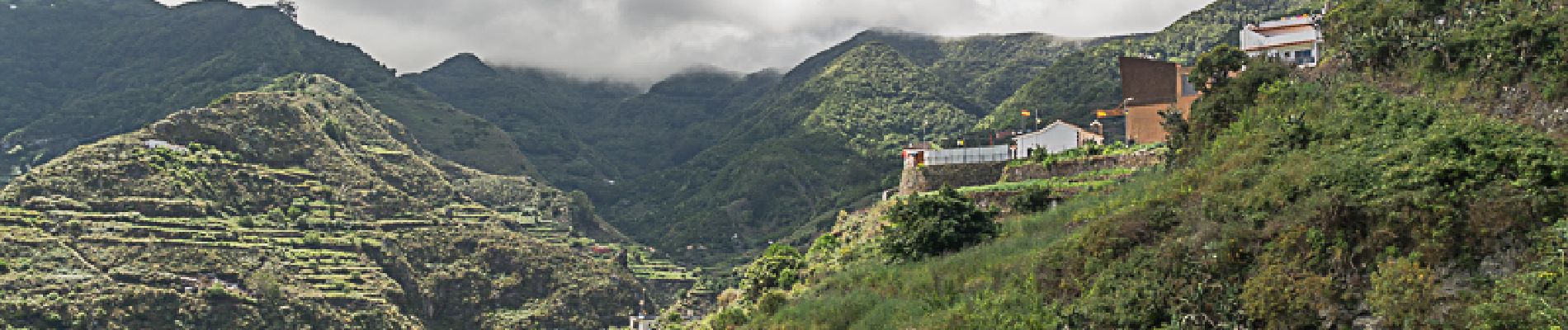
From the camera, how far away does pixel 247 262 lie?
91.0m

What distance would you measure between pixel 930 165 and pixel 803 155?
9545cm

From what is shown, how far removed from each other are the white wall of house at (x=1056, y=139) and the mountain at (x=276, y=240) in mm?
59573

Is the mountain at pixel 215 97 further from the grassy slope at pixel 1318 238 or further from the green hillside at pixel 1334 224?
the grassy slope at pixel 1318 238

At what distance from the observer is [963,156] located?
46.9 m

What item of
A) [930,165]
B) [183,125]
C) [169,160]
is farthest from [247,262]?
[930,165]

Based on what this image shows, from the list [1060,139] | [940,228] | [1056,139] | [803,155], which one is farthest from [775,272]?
[803,155]

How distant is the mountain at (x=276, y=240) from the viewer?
271 ft

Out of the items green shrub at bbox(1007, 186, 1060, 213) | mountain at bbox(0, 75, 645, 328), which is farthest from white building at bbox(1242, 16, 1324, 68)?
mountain at bbox(0, 75, 645, 328)

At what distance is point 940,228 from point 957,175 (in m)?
16.4

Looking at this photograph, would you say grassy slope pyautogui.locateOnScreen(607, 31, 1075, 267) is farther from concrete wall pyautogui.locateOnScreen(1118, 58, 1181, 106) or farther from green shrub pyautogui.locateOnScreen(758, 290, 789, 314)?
green shrub pyautogui.locateOnScreen(758, 290, 789, 314)

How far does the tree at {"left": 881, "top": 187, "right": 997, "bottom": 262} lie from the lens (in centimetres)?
3002

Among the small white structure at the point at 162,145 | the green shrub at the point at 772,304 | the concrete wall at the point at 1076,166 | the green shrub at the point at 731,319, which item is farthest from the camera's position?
the small white structure at the point at 162,145

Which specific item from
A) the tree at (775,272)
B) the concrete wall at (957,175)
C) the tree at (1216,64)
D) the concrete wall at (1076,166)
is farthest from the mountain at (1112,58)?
the tree at (1216,64)

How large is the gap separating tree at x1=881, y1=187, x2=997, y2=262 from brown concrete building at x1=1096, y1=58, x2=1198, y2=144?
14.9m
